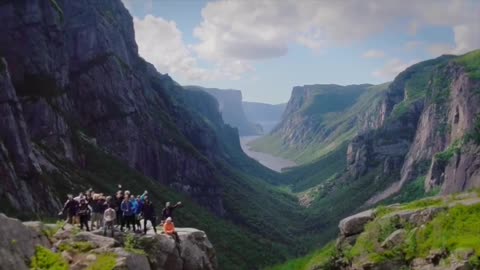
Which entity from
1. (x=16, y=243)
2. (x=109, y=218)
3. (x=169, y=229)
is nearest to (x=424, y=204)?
(x=169, y=229)

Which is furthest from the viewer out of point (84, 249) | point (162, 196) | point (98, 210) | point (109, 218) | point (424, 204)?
point (162, 196)

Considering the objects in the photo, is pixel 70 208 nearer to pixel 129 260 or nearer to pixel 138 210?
pixel 138 210

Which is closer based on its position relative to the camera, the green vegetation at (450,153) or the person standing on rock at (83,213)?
the person standing on rock at (83,213)

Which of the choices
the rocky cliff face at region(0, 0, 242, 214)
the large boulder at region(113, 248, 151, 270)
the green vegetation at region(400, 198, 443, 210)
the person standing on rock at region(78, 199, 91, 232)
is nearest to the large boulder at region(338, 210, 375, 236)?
the green vegetation at region(400, 198, 443, 210)

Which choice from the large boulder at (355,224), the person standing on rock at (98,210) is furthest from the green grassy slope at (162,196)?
the large boulder at (355,224)

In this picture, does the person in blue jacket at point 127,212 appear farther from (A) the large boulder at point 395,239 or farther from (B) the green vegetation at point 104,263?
(A) the large boulder at point 395,239

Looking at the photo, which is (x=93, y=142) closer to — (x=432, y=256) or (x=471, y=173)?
(x=471, y=173)
